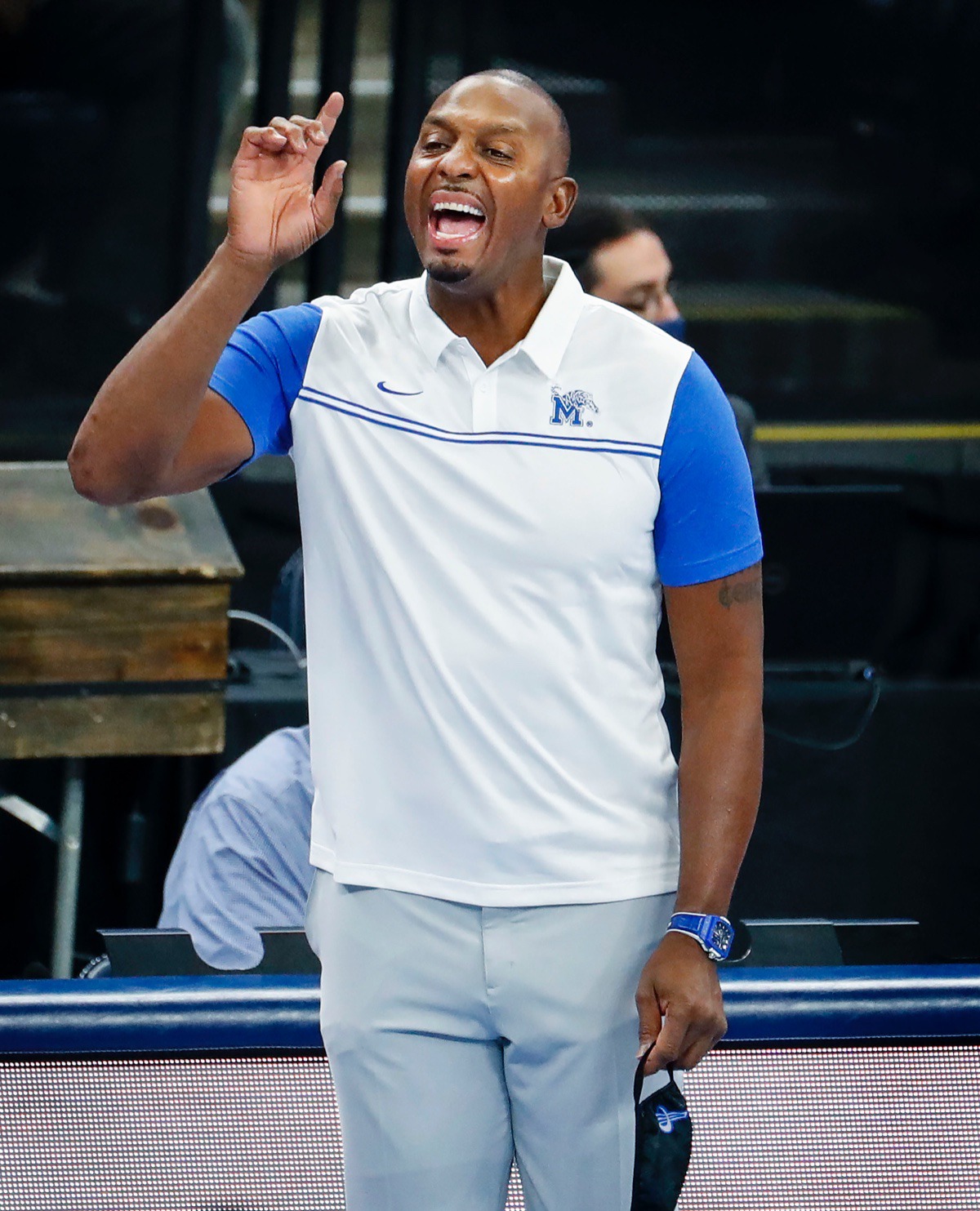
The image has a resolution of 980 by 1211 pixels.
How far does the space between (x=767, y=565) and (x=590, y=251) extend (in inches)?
24.3

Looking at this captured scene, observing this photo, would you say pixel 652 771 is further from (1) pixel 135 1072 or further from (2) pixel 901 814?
(2) pixel 901 814

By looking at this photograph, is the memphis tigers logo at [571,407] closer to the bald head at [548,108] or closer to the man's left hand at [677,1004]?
the bald head at [548,108]

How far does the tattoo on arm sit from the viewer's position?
127 centimetres

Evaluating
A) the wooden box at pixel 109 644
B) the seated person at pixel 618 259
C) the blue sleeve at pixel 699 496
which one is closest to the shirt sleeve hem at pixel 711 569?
the blue sleeve at pixel 699 496

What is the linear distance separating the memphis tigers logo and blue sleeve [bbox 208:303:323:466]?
183 millimetres

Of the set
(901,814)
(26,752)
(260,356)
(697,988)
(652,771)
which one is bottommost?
(901,814)

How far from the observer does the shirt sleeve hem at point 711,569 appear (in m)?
1.26

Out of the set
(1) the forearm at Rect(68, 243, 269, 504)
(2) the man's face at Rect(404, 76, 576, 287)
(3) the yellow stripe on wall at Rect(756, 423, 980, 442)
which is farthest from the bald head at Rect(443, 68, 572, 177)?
(3) the yellow stripe on wall at Rect(756, 423, 980, 442)

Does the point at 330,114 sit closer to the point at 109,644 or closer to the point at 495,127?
the point at 495,127

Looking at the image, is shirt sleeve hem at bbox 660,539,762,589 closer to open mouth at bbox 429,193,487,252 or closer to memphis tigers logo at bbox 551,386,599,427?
memphis tigers logo at bbox 551,386,599,427

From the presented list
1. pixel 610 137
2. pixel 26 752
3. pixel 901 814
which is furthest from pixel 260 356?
pixel 610 137

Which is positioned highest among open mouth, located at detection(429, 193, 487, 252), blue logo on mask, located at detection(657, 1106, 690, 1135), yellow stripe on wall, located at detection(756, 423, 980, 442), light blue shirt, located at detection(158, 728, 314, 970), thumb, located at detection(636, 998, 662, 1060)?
open mouth, located at detection(429, 193, 487, 252)

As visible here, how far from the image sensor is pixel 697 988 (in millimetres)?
1234

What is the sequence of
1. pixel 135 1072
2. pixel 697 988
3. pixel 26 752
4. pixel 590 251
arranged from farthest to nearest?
pixel 590 251 < pixel 26 752 < pixel 135 1072 < pixel 697 988
